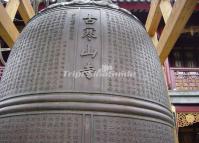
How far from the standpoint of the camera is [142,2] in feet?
22.0

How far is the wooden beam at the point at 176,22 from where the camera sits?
276 cm

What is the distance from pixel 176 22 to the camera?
9.70 ft

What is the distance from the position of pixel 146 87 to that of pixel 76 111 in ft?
1.48

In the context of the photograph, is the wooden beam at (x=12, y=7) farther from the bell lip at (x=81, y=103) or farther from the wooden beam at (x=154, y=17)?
the bell lip at (x=81, y=103)

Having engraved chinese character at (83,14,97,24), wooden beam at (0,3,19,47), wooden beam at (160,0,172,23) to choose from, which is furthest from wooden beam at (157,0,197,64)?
wooden beam at (0,3,19,47)

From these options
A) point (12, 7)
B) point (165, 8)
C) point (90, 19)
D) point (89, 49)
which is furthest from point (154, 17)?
point (89, 49)

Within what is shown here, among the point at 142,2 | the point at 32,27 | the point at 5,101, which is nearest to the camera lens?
the point at 5,101

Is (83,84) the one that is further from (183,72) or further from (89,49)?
(183,72)

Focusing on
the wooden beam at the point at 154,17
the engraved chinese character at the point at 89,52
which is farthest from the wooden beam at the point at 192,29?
the engraved chinese character at the point at 89,52

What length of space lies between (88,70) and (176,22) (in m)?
1.72

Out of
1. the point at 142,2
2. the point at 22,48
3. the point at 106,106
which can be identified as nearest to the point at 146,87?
the point at 106,106

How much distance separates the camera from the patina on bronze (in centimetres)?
143

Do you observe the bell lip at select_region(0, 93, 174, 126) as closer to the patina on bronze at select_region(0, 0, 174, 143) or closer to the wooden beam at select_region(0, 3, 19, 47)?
the patina on bronze at select_region(0, 0, 174, 143)

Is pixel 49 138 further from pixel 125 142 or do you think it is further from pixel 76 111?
pixel 125 142
